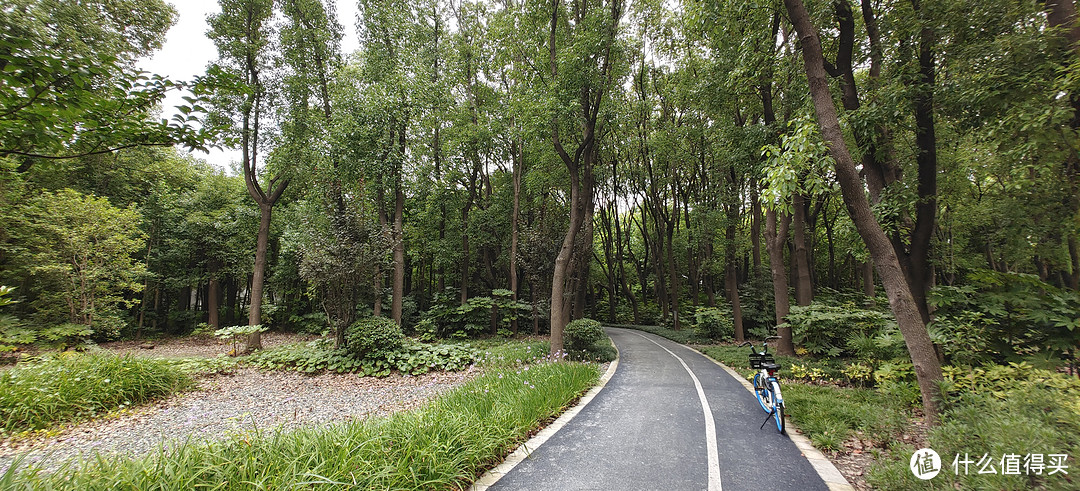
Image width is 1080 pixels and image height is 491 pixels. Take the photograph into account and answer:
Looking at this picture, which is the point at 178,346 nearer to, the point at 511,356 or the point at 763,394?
the point at 511,356

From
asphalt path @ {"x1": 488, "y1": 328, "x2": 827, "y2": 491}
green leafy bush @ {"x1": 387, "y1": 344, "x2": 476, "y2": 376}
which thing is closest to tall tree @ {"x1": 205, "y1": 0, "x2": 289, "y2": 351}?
green leafy bush @ {"x1": 387, "y1": 344, "x2": 476, "y2": 376}

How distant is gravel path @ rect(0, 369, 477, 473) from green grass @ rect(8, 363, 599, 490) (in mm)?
493

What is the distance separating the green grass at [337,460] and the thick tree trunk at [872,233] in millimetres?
4680

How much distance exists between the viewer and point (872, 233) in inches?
170

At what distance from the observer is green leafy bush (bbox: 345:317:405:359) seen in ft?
31.3

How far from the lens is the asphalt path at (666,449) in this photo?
325cm

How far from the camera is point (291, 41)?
11.7 meters

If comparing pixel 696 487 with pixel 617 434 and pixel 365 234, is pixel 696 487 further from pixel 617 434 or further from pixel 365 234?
pixel 365 234

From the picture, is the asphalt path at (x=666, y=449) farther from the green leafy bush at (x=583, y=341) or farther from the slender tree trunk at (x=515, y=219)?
the slender tree trunk at (x=515, y=219)

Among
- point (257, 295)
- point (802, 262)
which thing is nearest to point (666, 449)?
point (802, 262)

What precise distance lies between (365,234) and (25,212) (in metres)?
11.8

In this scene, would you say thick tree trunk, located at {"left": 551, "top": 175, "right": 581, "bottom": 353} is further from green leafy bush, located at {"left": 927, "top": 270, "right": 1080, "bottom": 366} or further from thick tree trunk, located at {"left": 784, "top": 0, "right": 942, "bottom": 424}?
green leafy bush, located at {"left": 927, "top": 270, "right": 1080, "bottom": 366}

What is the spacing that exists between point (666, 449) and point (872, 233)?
12.2ft

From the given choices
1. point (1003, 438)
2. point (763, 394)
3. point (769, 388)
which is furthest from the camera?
point (763, 394)
